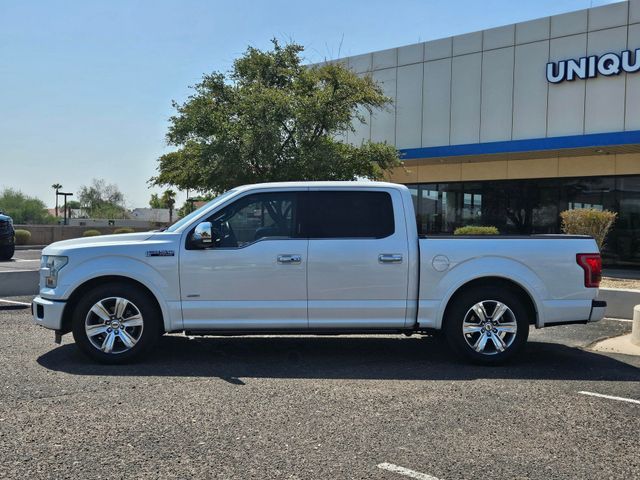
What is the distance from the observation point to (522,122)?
19594mm

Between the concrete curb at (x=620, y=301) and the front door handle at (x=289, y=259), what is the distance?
20.8 feet

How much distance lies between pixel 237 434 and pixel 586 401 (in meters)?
3.18

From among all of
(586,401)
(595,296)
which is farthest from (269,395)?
(595,296)

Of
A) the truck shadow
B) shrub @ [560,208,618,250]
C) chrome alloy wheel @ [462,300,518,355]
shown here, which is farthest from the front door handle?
shrub @ [560,208,618,250]

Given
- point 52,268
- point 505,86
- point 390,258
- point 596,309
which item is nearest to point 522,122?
point 505,86

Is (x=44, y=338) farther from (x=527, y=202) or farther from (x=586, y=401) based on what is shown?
(x=527, y=202)

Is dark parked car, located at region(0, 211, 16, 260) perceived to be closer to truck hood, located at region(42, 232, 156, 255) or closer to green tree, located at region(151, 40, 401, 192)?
green tree, located at region(151, 40, 401, 192)

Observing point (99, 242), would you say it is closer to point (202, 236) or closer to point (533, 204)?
point (202, 236)

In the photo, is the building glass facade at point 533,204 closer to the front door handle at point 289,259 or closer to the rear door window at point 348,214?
the rear door window at point 348,214

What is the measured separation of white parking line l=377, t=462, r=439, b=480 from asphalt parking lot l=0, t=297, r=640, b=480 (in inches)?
0.5

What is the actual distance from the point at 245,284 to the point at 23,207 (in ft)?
264

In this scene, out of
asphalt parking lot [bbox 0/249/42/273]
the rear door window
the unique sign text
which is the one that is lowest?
asphalt parking lot [bbox 0/249/42/273]

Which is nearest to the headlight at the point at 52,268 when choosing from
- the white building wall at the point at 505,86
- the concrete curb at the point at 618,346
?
the concrete curb at the point at 618,346

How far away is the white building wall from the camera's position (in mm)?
17766
